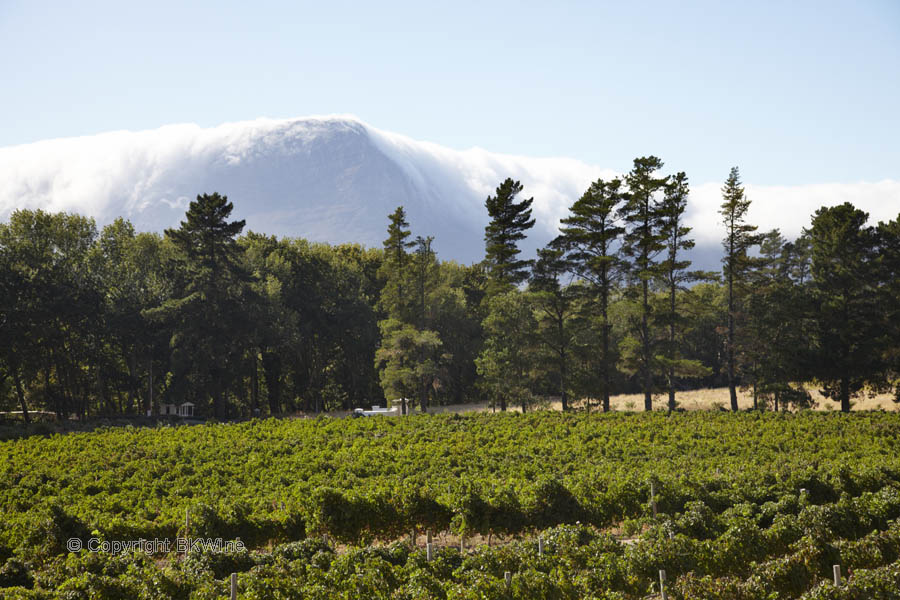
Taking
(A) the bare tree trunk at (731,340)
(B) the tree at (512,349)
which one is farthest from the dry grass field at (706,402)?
(B) the tree at (512,349)

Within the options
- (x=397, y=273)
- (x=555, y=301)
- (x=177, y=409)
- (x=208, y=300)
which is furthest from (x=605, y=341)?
(x=177, y=409)

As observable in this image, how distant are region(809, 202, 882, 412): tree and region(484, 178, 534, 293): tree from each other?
1860 centimetres

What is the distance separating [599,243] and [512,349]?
9046mm

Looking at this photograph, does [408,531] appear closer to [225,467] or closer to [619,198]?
[225,467]

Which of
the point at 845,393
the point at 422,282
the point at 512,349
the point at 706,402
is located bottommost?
the point at 706,402

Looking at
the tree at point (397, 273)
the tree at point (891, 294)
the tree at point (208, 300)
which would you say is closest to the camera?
the tree at point (891, 294)

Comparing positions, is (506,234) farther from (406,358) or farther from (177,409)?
(177,409)

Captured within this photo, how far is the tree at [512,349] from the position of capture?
4328 cm

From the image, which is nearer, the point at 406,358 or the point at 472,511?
the point at 472,511

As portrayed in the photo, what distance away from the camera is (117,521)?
15930 mm

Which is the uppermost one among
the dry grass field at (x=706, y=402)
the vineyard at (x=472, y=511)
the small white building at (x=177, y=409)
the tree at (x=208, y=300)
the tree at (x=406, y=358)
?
the tree at (x=208, y=300)

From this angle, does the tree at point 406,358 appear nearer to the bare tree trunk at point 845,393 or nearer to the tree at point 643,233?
the tree at point 643,233

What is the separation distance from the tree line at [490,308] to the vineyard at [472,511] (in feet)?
34.0

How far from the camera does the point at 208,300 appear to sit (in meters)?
47.4
